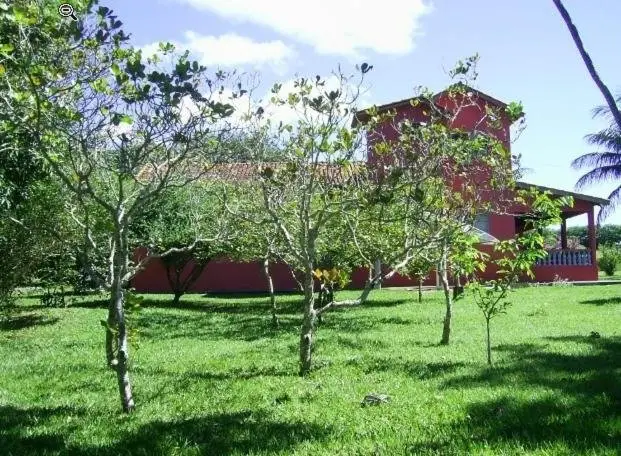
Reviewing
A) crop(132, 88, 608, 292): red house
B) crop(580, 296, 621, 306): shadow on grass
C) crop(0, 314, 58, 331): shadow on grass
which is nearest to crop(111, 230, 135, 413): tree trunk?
crop(0, 314, 58, 331): shadow on grass

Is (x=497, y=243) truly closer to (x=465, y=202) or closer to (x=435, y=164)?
(x=465, y=202)

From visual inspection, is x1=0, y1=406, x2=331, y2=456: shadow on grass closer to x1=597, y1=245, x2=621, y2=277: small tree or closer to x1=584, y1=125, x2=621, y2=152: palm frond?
x1=584, y1=125, x2=621, y2=152: palm frond

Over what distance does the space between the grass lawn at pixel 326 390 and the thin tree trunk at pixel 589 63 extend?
241 cm

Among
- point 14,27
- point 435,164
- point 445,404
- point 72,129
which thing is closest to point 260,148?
point 435,164

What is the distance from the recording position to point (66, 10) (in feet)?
18.6

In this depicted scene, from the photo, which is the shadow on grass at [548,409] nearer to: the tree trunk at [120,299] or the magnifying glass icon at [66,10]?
the tree trunk at [120,299]

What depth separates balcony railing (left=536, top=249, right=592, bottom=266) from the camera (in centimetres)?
2858

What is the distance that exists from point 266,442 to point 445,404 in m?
2.08

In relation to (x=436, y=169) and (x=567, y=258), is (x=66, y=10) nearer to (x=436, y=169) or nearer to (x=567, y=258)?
(x=436, y=169)

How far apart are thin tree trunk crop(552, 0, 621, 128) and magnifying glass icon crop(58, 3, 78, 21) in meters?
4.07

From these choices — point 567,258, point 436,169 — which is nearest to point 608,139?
point 567,258

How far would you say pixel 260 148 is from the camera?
8867mm

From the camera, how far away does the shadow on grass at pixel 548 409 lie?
4.91 metres

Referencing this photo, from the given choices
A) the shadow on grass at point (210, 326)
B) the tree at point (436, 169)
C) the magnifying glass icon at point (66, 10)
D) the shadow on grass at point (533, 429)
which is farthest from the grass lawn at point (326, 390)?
the magnifying glass icon at point (66, 10)
